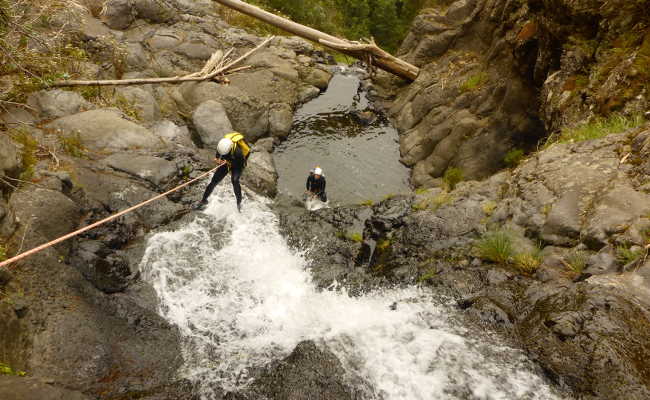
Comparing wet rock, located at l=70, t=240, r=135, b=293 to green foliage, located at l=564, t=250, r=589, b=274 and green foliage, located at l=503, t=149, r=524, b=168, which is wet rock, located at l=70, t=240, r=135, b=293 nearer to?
green foliage, located at l=564, t=250, r=589, b=274

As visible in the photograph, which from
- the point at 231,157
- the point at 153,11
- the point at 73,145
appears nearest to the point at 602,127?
the point at 231,157

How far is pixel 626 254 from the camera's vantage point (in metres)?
5.29

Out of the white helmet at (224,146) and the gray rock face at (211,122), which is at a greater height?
the white helmet at (224,146)

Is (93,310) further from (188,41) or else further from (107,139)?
(188,41)

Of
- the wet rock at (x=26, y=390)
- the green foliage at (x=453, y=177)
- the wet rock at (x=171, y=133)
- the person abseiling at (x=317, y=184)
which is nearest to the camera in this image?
the wet rock at (x=26, y=390)

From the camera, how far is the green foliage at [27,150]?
689cm

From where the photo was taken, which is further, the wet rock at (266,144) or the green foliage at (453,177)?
the wet rock at (266,144)

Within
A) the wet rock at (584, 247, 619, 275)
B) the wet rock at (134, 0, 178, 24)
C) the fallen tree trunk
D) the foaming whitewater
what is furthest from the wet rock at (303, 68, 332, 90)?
the wet rock at (584, 247, 619, 275)

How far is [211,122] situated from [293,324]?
29.3ft

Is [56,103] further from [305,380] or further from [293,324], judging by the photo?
[305,380]

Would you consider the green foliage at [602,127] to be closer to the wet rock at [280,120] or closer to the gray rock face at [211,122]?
the wet rock at [280,120]

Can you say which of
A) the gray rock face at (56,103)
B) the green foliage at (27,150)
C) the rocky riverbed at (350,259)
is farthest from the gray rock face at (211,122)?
the green foliage at (27,150)

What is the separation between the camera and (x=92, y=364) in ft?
16.0

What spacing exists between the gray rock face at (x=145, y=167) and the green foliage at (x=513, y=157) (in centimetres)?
999
